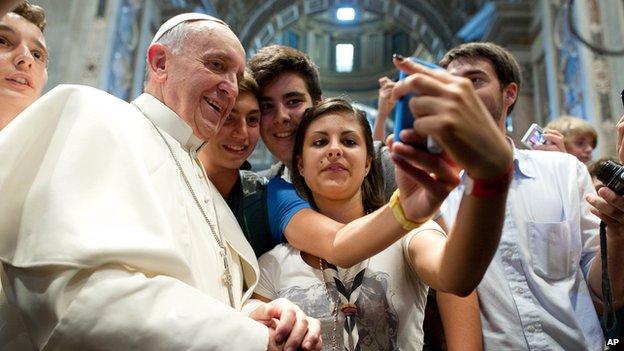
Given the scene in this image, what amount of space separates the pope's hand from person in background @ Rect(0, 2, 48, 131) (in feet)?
5.77

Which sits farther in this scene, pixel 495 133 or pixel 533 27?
pixel 533 27

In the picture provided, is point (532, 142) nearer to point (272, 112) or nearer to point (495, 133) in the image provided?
point (272, 112)

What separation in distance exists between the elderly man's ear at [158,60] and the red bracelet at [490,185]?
1.43 meters

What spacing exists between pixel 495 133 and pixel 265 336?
0.76 m

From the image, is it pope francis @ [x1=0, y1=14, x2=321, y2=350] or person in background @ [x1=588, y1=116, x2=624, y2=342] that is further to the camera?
person in background @ [x1=588, y1=116, x2=624, y2=342]

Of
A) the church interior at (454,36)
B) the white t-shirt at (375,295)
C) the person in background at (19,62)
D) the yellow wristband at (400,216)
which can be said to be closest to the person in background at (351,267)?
the white t-shirt at (375,295)

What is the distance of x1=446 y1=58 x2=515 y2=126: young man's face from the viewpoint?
2.65 metres

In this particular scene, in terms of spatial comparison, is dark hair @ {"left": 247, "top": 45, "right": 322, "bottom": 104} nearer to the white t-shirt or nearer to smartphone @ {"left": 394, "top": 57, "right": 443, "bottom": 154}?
the white t-shirt

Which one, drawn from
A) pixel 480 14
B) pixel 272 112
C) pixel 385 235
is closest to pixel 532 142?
pixel 272 112

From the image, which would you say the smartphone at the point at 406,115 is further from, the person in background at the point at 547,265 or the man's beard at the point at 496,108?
the man's beard at the point at 496,108

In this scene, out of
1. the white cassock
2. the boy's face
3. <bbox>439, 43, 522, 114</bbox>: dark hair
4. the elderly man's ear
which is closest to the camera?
the white cassock

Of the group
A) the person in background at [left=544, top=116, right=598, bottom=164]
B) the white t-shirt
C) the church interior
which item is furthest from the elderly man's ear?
the person in background at [left=544, top=116, right=598, bottom=164]

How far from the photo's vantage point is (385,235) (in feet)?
5.23

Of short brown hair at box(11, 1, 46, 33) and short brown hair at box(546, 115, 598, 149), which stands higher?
short brown hair at box(11, 1, 46, 33)
